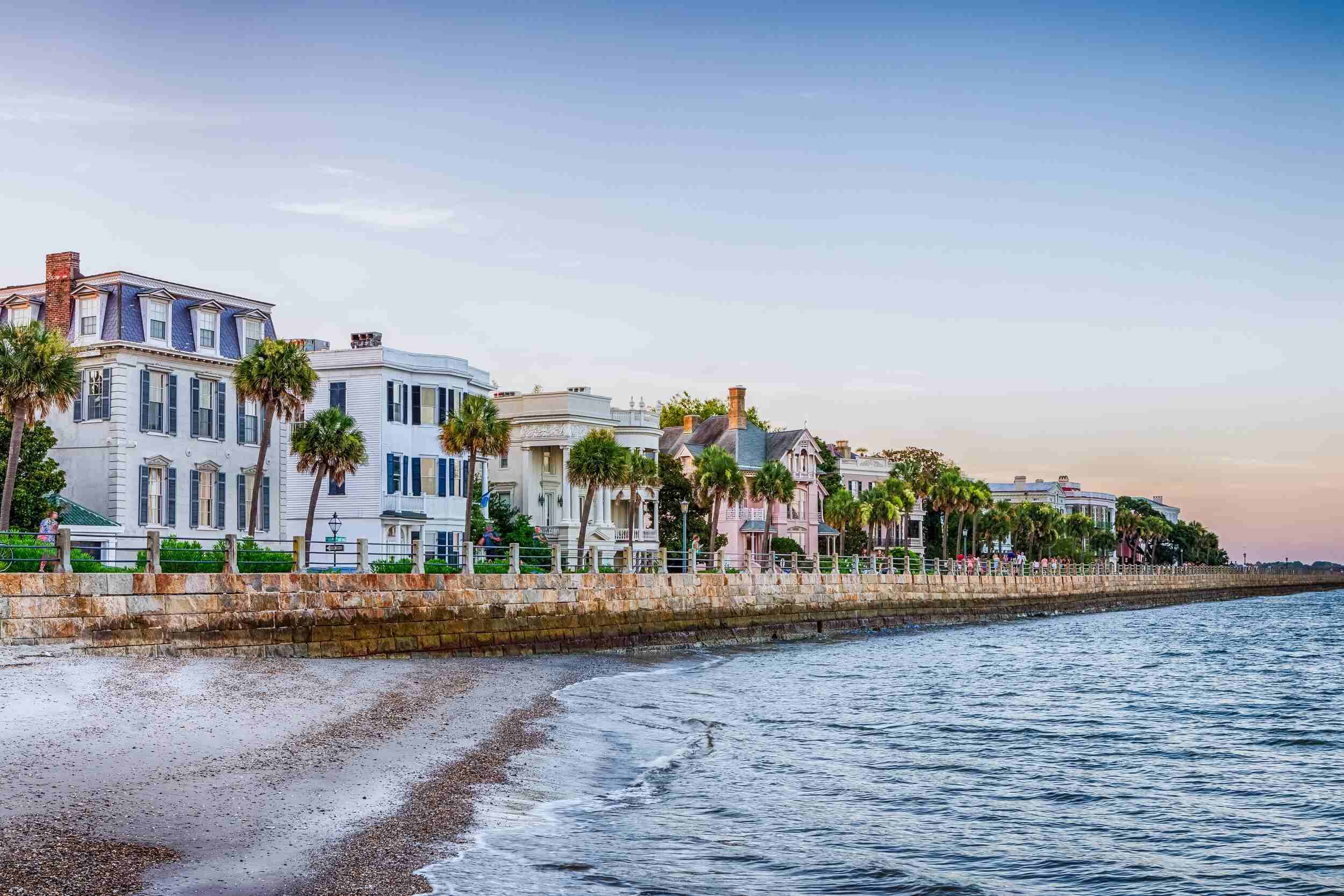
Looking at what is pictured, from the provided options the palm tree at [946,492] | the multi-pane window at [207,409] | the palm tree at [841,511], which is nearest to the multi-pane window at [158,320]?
the multi-pane window at [207,409]

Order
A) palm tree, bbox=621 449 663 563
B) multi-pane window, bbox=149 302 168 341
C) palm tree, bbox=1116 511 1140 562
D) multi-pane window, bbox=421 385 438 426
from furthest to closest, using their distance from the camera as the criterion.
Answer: palm tree, bbox=1116 511 1140 562
palm tree, bbox=621 449 663 563
multi-pane window, bbox=421 385 438 426
multi-pane window, bbox=149 302 168 341

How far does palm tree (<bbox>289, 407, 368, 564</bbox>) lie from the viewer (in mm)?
51969

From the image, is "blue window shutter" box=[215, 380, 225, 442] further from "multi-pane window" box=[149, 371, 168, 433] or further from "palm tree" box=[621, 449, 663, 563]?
"palm tree" box=[621, 449, 663, 563]

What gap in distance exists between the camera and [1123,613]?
96.4 meters

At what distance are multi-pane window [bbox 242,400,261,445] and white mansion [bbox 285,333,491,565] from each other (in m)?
6.43

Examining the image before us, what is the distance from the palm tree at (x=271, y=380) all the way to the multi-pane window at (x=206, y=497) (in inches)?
68.2

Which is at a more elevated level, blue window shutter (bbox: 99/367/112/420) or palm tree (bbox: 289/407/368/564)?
blue window shutter (bbox: 99/367/112/420)

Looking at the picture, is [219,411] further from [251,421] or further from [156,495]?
[156,495]

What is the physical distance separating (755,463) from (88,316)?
59.1m

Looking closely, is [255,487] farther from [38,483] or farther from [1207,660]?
[1207,660]

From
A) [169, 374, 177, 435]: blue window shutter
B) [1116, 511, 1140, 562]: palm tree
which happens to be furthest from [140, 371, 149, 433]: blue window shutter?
[1116, 511, 1140, 562]: palm tree

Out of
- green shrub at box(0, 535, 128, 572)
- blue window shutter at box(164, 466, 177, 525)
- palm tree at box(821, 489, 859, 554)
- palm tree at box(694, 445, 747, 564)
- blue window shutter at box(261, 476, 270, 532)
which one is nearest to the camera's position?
→ green shrub at box(0, 535, 128, 572)

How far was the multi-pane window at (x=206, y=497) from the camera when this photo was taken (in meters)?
49.0

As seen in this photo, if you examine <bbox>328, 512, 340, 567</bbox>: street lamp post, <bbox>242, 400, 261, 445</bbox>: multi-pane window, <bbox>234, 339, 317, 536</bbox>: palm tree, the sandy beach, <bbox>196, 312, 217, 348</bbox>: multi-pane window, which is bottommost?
the sandy beach
